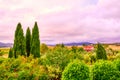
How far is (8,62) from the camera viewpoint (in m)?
26.6

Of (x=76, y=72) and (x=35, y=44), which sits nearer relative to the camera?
(x=76, y=72)

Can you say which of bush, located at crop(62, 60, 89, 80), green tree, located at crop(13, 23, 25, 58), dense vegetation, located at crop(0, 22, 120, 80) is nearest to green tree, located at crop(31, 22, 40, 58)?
green tree, located at crop(13, 23, 25, 58)

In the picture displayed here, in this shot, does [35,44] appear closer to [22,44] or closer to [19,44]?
[22,44]

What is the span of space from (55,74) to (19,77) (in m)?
8.69

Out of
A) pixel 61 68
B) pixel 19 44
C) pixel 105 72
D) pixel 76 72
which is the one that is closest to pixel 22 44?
pixel 19 44

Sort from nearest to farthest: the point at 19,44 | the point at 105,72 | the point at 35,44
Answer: the point at 105,72 < the point at 19,44 < the point at 35,44

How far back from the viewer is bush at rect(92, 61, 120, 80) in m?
20.3

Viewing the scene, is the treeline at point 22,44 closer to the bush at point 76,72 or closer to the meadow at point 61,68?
the meadow at point 61,68

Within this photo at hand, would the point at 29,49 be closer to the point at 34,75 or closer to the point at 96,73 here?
the point at 34,75

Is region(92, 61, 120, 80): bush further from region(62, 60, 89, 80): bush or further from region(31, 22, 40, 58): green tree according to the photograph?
region(31, 22, 40, 58): green tree

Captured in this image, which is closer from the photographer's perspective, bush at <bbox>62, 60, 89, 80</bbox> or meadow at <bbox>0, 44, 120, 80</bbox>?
bush at <bbox>62, 60, 89, 80</bbox>

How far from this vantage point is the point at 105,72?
66.9 ft

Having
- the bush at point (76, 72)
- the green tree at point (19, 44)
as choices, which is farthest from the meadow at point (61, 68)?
the green tree at point (19, 44)

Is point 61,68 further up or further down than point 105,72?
further down
